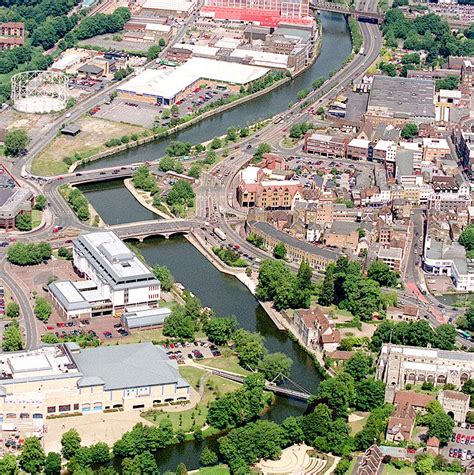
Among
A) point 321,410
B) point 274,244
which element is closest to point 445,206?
point 274,244

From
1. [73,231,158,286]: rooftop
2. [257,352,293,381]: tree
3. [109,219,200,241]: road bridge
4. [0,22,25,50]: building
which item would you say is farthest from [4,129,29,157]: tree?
[257,352,293,381]: tree

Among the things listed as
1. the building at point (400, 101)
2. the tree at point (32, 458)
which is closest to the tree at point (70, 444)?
the tree at point (32, 458)

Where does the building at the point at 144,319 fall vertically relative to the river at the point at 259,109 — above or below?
below

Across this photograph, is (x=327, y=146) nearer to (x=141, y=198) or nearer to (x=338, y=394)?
(x=141, y=198)

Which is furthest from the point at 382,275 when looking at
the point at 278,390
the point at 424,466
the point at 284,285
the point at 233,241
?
the point at 424,466

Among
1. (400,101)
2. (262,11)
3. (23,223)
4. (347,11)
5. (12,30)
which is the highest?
(262,11)

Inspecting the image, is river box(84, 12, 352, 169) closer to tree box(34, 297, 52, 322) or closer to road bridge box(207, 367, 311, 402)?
tree box(34, 297, 52, 322)

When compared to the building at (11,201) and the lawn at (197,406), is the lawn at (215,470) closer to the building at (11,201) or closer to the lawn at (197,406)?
the lawn at (197,406)
